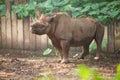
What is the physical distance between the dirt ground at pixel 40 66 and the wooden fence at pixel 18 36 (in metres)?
0.60

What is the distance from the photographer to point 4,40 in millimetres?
10008

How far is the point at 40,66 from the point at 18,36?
302cm

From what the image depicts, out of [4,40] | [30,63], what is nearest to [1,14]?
[4,40]

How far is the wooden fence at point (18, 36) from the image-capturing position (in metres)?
9.71

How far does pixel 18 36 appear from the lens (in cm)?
988

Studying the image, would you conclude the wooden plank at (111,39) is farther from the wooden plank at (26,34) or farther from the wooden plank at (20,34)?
the wooden plank at (20,34)

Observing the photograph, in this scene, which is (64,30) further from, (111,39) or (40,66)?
(111,39)

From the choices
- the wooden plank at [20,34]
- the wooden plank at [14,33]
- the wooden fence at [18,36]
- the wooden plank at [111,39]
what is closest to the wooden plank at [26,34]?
the wooden fence at [18,36]

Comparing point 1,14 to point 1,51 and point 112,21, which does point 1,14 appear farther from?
point 112,21

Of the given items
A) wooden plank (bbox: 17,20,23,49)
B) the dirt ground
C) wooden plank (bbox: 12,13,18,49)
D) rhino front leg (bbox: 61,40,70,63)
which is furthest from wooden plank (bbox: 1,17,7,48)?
rhino front leg (bbox: 61,40,70,63)

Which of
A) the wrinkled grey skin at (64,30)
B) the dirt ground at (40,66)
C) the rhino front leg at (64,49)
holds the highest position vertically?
the wrinkled grey skin at (64,30)

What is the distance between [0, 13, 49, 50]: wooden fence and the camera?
9.71m

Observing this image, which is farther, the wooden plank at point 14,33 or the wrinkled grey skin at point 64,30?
the wooden plank at point 14,33

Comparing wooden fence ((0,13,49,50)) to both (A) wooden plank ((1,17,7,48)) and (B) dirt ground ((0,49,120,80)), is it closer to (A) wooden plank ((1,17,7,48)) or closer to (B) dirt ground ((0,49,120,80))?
(A) wooden plank ((1,17,7,48))
